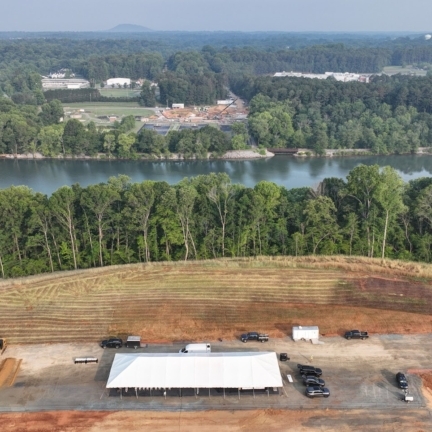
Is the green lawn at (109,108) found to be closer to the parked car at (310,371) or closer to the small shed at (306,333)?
the small shed at (306,333)

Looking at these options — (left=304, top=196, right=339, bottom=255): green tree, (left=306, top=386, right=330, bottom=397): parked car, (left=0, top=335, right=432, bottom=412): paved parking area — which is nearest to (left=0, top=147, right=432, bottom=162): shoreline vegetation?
(left=304, top=196, right=339, bottom=255): green tree

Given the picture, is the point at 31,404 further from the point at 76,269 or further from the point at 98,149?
the point at 98,149

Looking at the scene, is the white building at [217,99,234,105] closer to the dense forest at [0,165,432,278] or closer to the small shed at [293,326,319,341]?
the dense forest at [0,165,432,278]

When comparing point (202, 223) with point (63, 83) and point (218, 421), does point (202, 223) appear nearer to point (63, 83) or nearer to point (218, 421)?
point (218, 421)

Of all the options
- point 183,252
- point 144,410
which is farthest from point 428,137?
point 144,410

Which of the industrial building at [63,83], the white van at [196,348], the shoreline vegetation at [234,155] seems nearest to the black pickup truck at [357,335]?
the white van at [196,348]

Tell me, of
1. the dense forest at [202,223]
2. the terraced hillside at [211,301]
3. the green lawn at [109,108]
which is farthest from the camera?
the green lawn at [109,108]
